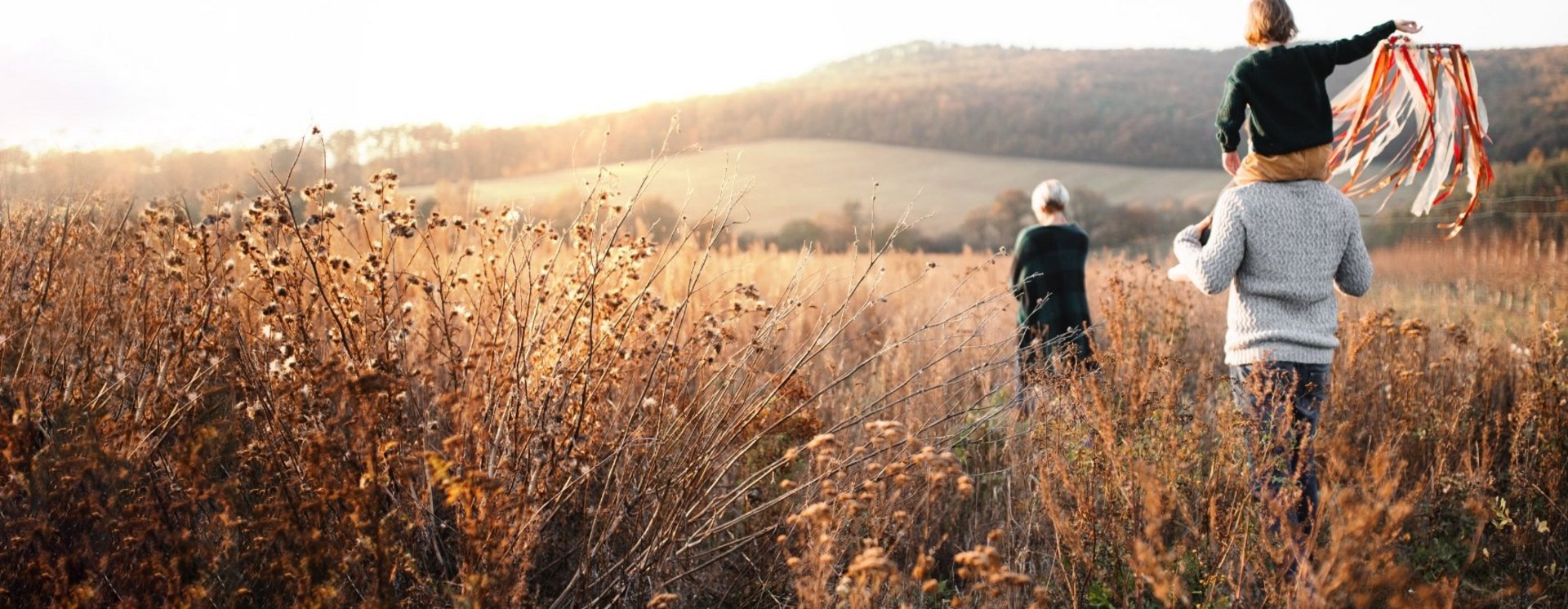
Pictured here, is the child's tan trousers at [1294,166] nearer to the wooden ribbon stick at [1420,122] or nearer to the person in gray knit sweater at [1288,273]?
the person in gray knit sweater at [1288,273]

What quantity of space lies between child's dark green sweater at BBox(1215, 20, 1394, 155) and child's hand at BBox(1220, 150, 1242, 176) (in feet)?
0.53

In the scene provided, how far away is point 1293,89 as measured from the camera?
3.12 meters

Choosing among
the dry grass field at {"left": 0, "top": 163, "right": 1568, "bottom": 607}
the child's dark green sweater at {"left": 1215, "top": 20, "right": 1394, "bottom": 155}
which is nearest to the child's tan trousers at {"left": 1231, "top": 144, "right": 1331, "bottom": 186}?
the child's dark green sweater at {"left": 1215, "top": 20, "right": 1394, "bottom": 155}

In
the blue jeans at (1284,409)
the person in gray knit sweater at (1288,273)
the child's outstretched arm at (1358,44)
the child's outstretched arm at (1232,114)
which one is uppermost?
the child's outstretched arm at (1358,44)

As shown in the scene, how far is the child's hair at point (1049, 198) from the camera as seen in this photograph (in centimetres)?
573

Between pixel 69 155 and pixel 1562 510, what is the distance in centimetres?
649

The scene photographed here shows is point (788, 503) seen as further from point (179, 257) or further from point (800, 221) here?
point (800, 221)

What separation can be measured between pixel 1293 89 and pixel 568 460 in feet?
8.25

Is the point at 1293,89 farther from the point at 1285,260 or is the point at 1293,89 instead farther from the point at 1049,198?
the point at 1049,198

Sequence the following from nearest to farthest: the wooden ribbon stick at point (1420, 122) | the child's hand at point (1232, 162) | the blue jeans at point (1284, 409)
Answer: the blue jeans at point (1284, 409) < the child's hand at point (1232, 162) < the wooden ribbon stick at point (1420, 122)

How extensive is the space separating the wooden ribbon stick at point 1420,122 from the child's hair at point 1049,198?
183 cm

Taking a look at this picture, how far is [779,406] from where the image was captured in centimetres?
368

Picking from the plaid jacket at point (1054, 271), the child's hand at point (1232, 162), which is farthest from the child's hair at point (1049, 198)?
the child's hand at point (1232, 162)

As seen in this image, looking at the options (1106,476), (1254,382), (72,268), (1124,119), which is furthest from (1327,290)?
(1124,119)
